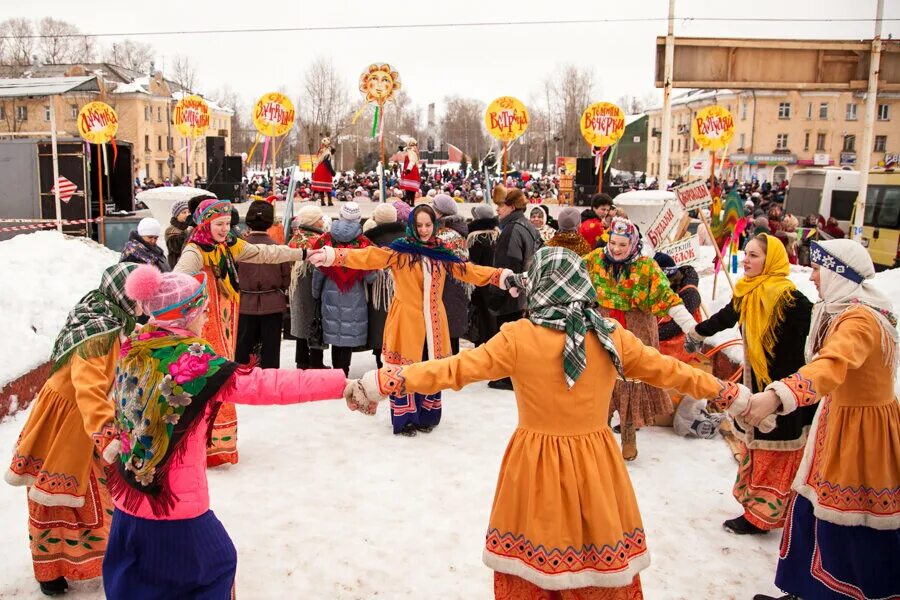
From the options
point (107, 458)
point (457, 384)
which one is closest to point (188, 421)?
point (107, 458)

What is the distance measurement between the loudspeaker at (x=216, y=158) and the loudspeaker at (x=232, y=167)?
0.13 meters

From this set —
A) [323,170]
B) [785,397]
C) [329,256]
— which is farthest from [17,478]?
[323,170]

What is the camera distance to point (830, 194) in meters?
18.6

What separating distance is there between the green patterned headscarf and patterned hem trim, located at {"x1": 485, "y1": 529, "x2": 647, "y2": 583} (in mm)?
615

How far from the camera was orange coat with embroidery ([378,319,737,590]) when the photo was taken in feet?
8.91

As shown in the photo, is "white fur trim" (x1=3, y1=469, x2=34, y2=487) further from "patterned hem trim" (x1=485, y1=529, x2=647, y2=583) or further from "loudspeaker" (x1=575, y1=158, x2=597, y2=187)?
"loudspeaker" (x1=575, y1=158, x2=597, y2=187)

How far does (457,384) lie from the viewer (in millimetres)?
2771

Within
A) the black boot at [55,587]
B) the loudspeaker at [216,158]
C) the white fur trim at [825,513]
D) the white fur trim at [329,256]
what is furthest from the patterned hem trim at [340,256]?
the loudspeaker at [216,158]

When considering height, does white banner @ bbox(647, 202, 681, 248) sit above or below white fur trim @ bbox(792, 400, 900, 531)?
above

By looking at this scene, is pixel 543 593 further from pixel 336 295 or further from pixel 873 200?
pixel 873 200

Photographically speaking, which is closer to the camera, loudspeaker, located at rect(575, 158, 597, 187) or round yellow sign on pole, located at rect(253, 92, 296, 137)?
round yellow sign on pole, located at rect(253, 92, 296, 137)

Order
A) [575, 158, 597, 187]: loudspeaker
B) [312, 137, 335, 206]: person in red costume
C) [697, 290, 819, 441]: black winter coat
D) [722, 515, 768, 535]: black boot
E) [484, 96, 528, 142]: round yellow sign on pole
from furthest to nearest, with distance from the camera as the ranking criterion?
[575, 158, 597, 187]: loudspeaker → [312, 137, 335, 206]: person in red costume → [484, 96, 528, 142]: round yellow sign on pole → [722, 515, 768, 535]: black boot → [697, 290, 819, 441]: black winter coat

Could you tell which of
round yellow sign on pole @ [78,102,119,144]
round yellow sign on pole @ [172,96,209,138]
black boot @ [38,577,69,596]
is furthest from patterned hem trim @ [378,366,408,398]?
round yellow sign on pole @ [172,96,209,138]

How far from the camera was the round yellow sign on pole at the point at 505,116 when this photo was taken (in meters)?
11.6
